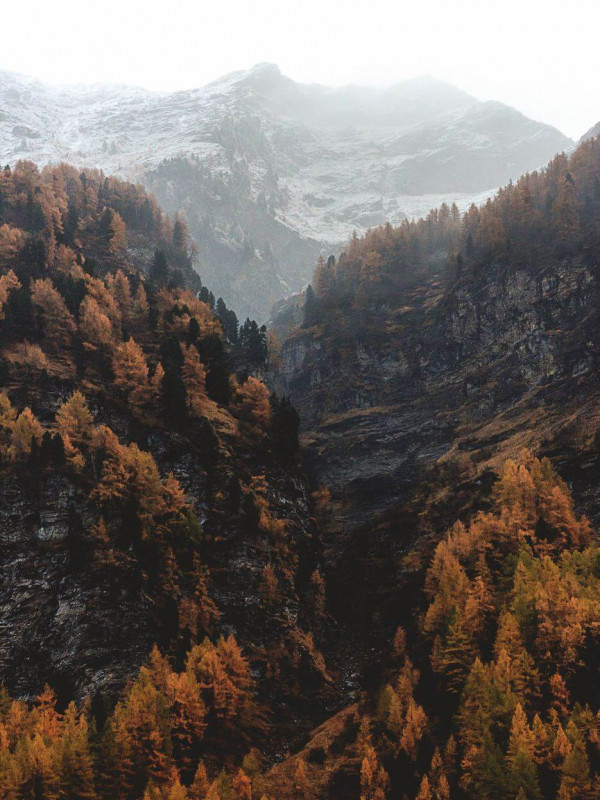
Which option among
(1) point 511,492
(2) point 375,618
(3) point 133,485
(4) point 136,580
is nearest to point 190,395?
(3) point 133,485

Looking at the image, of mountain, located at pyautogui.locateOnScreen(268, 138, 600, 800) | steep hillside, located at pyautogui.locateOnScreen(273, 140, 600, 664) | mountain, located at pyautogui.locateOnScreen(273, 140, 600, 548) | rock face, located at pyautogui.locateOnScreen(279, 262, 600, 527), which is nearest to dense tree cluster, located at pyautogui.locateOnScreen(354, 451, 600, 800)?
mountain, located at pyautogui.locateOnScreen(268, 138, 600, 800)

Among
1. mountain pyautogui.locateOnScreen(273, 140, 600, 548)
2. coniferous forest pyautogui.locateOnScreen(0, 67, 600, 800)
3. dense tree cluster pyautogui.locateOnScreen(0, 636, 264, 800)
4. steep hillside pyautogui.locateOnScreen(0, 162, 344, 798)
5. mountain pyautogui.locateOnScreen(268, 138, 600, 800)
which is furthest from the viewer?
mountain pyautogui.locateOnScreen(273, 140, 600, 548)

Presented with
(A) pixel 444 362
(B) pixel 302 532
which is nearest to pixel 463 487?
(B) pixel 302 532

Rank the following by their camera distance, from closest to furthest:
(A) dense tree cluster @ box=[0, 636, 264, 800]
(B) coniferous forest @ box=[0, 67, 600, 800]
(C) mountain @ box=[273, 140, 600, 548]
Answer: (A) dense tree cluster @ box=[0, 636, 264, 800] < (B) coniferous forest @ box=[0, 67, 600, 800] < (C) mountain @ box=[273, 140, 600, 548]

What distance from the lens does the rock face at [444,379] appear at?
10212 cm

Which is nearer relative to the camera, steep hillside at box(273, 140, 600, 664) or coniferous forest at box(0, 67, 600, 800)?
coniferous forest at box(0, 67, 600, 800)

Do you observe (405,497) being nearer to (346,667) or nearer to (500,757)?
(346,667)

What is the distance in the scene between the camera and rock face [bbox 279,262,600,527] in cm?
10212

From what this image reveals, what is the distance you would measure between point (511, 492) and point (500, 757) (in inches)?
1406

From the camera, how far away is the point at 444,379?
12725 centimetres

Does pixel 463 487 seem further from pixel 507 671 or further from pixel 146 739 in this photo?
pixel 146 739

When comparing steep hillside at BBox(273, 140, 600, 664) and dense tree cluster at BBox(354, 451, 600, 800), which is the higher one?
steep hillside at BBox(273, 140, 600, 664)

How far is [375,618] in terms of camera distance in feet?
279

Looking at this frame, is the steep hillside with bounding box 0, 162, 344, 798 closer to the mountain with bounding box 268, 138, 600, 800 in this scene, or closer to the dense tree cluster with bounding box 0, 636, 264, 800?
the dense tree cluster with bounding box 0, 636, 264, 800
